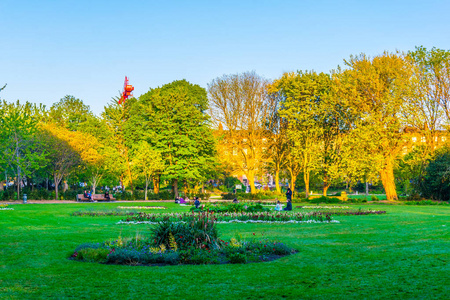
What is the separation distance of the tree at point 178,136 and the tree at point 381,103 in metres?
16.0

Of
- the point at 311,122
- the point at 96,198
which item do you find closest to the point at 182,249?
the point at 96,198

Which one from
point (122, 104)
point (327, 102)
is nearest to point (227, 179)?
point (122, 104)

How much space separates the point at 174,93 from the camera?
171 feet

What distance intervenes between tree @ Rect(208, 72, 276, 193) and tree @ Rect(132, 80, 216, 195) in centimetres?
370

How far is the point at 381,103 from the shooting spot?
47375 mm

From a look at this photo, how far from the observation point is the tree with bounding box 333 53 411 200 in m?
46.0

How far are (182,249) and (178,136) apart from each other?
39.2m

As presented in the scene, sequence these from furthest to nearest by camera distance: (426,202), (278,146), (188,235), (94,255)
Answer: (278,146) < (426,202) < (188,235) < (94,255)

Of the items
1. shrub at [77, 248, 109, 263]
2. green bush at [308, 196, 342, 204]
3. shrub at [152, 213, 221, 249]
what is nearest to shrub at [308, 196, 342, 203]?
green bush at [308, 196, 342, 204]

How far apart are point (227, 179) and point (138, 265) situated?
242 ft

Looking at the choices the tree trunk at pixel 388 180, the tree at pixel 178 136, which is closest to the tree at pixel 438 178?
the tree trunk at pixel 388 180

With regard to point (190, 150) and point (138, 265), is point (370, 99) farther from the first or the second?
point (138, 265)

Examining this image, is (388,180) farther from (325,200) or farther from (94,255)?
(94,255)

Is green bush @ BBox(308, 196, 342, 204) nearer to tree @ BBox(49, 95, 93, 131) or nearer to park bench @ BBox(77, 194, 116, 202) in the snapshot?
park bench @ BBox(77, 194, 116, 202)
